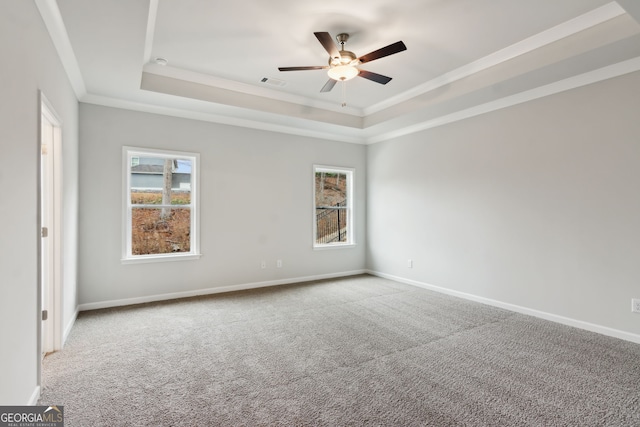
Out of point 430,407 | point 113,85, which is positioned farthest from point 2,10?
point 430,407

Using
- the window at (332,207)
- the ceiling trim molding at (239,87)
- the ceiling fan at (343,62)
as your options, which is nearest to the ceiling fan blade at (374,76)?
the ceiling fan at (343,62)

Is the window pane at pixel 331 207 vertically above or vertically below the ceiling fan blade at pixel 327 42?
below

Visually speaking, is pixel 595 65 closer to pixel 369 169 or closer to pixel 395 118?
pixel 395 118

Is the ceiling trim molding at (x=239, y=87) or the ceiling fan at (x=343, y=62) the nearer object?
the ceiling fan at (x=343, y=62)

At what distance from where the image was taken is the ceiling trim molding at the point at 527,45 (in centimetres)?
271

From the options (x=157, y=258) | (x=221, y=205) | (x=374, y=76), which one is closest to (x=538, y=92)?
(x=374, y=76)

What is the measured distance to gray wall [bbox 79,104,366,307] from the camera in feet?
13.2

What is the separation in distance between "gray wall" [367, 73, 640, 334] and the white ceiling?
1.07 feet

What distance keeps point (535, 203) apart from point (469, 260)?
1.17 metres

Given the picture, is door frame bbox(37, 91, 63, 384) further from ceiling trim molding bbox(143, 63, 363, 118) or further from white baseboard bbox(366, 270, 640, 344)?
white baseboard bbox(366, 270, 640, 344)

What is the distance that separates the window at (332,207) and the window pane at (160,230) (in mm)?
2214

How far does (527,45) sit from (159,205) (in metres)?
4.94

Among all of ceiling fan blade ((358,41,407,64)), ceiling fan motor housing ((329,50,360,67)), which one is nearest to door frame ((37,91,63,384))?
ceiling fan motor housing ((329,50,360,67))

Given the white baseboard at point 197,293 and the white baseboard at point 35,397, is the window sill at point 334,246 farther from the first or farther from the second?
the white baseboard at point 35,397
